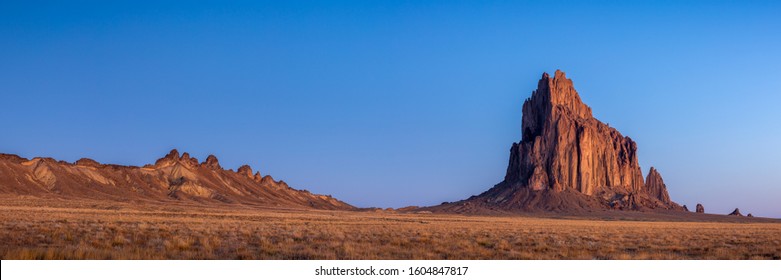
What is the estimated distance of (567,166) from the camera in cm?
15800

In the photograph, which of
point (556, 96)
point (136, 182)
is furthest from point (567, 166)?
point (136, 182)

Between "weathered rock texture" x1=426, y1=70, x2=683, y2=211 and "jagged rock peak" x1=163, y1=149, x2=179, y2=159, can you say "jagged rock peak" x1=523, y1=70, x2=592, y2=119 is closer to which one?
"weathered rock texture" x1=426, y1=70, x2=683, y2=211

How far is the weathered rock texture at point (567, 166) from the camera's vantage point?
148 metres

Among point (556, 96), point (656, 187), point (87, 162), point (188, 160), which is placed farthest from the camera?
point (188, 160)

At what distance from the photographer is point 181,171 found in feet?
582

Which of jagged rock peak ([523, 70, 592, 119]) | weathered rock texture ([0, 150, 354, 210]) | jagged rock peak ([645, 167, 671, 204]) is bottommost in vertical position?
weathered rock texture ([0, 150, 354, 210])

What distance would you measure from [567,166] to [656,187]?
32598 millimetres

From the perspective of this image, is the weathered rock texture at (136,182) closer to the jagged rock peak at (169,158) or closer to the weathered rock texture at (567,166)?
the jagged rock peak at (169,158)

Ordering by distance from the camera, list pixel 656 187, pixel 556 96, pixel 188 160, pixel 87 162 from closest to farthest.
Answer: pixel 87 162, pixel 556 96, pixel 656 187, pixel 188 160

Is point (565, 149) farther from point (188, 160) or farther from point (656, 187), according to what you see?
point (188, 160)

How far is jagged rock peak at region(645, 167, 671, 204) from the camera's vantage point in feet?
565

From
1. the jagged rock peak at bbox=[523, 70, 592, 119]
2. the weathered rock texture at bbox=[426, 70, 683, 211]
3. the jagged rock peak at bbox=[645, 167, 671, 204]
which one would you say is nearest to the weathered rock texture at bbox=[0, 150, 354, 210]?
the weathered rock texture at bbox=[426, 70, 683, 211]

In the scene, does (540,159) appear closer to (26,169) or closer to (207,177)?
(207,177)

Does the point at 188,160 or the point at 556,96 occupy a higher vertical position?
the point at 556,96
